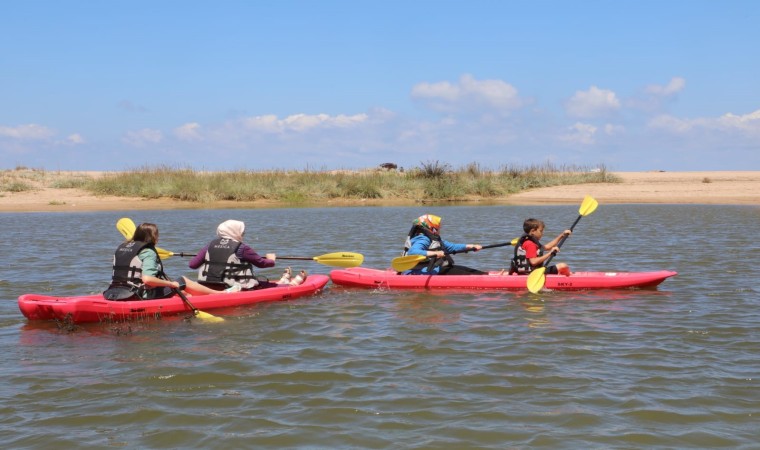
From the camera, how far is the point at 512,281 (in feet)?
32.4

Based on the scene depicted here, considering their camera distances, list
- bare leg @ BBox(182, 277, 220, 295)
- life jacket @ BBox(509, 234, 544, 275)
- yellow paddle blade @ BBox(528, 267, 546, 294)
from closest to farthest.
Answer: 1. bare leg @ BBox(182, 277, 220, 295)
2. yellow paddle blade @ BBox(528, 267, 546, 294)
3. life jacket @ BBox(509, 234, 544, 275)

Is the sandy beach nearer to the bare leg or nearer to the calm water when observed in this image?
the calm water

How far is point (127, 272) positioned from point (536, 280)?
4809 millimetres

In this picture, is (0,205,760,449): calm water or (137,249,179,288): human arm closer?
(0,205,760,449): calm water

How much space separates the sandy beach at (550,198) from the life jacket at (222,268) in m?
17.0

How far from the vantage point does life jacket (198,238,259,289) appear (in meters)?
9.03

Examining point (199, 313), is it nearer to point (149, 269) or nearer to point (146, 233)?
point (149, 269)

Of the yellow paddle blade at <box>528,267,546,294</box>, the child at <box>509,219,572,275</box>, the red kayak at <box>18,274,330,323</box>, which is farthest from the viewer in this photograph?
the child at <box>509,219,572,275</box>

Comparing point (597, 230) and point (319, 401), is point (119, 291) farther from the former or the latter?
point (597, 230)

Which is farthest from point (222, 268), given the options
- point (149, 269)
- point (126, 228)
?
point (126, 228)

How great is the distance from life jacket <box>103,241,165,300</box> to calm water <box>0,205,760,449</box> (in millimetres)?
418

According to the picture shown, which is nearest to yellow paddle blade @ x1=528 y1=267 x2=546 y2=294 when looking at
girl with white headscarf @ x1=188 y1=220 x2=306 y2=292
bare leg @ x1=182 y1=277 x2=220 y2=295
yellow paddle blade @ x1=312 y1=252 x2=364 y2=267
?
yellow paddle blade @ x1=312 y1=252 x2=364 y2=267

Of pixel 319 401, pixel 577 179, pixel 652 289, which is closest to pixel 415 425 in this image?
pixel 319 401

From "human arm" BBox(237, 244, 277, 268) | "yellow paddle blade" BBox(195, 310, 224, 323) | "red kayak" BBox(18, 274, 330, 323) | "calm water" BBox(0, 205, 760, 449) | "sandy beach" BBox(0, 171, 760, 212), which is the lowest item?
"calm water" BBox(0, 205, 760, 449)
